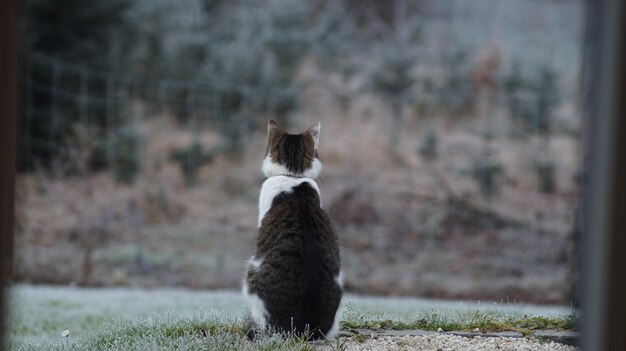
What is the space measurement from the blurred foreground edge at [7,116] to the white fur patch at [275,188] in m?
1.76

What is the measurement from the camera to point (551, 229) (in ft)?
28.7

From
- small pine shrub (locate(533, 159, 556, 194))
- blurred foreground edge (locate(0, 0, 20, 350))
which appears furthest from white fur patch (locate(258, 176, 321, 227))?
small pine shrub (locate(533, 159, 556, 194))

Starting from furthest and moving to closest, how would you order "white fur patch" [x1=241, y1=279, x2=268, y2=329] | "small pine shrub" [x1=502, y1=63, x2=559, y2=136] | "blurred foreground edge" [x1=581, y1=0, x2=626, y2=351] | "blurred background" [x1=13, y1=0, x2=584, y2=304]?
1. "small pine shrub" [x1=502, y1=63, x2=559, y2=136]
2. "blurred background" [x1=13, y1=0, x2=584, y2=304]
3. "white fur patch" [x1=241, y1=279, x2=268, y2=329]
4. "blurred foreground edge" [x1=581, y1=0, x2=626, y2=351]

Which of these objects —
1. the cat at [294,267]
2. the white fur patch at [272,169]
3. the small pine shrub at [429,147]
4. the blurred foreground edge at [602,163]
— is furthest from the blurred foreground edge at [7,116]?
the small pine shrub at [429,147]

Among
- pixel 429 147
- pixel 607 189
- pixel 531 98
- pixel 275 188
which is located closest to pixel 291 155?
pixel 275 188

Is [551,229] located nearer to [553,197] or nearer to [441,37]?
[553,197]

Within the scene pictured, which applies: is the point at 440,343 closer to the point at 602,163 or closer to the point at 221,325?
the point at 221,325

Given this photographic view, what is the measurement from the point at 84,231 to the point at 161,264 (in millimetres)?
1032

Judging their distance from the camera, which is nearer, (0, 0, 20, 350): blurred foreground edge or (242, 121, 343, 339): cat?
(0, 0, 20, 350): blurred foreground edge

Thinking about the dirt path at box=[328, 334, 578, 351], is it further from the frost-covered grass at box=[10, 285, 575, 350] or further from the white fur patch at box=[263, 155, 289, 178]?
the white fur patch at box=[263, 155, 289, 178]

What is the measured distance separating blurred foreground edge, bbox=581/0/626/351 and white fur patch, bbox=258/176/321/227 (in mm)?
1931

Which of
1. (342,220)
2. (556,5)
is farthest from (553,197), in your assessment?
(556,5)

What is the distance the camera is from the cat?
10.2 ft

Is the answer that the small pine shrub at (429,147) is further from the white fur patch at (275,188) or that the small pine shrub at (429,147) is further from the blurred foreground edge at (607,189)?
the blurred foreground edge at (607,189)
